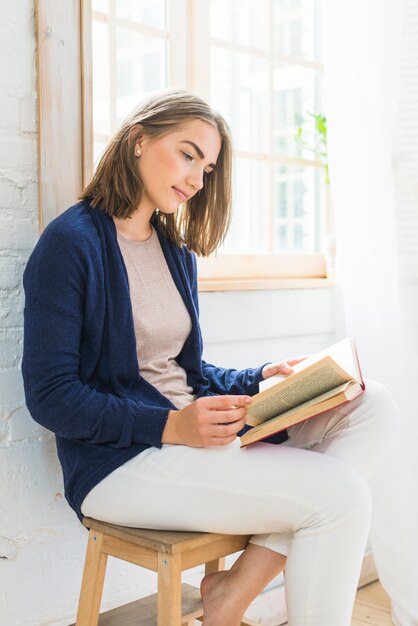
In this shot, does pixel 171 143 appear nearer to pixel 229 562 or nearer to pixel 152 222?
pixel 152 222

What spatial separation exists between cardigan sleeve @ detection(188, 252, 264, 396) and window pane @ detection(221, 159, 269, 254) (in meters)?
0.72

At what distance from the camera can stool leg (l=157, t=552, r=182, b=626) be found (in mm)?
1301

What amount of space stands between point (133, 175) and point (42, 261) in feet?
0.94

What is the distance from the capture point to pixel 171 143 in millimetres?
1570

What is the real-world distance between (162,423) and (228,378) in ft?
1.37

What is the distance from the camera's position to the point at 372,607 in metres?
2.29

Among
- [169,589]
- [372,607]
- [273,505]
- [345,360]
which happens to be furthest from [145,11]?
[372,607]

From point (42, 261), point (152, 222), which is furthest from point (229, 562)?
point (42, 261)

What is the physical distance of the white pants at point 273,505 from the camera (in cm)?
132

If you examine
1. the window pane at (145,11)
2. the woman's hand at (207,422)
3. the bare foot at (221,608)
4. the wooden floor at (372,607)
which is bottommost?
the wooden floor at (372,607)

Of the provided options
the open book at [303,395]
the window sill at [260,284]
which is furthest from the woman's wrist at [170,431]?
the window sill at [260,284]

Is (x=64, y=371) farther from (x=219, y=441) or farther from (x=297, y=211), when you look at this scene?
(x=297, y=211)

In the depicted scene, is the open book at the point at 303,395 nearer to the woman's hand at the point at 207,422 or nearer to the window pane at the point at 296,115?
the woman's hand at the point at 207,422

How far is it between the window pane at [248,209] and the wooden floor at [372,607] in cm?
109
